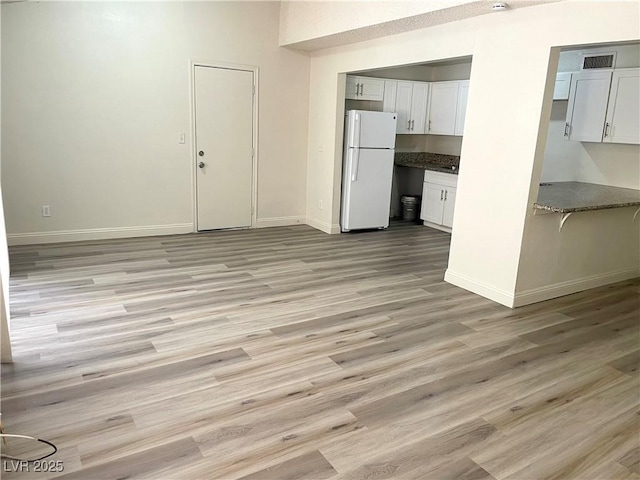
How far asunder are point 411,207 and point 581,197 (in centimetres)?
324

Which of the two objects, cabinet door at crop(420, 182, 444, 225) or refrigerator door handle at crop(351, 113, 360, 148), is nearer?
refrigerator door handle at crop(351, 113, 360, 148)

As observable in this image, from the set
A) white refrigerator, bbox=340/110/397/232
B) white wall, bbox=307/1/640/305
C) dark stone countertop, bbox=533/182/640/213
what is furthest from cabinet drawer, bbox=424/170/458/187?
white wall, bbox=307/1/640/305

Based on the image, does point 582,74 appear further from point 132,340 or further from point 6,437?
point 6,437

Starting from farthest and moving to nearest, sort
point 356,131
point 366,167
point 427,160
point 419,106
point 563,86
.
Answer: point 427,160
point 419,106
point 366,167
point 356,131
point 563,86

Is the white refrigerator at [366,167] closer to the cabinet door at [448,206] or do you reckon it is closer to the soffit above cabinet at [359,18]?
the cabinet door at [448,206]

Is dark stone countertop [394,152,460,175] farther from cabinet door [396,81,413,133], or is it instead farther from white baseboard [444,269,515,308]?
white baseboard [444,269,515,308]

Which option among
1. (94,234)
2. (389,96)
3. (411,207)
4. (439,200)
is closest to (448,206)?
(439,200)

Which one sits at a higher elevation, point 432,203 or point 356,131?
point 356,131

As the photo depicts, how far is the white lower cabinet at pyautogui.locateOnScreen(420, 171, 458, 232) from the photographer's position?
665 centimetres

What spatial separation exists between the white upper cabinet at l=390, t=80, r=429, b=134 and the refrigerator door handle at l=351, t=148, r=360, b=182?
1099 mm

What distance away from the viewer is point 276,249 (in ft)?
18.6

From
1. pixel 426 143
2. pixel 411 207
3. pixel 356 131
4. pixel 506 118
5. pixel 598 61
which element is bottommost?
pixel 411 207

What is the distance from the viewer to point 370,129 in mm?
6340

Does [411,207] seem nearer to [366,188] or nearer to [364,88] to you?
[366,188]
